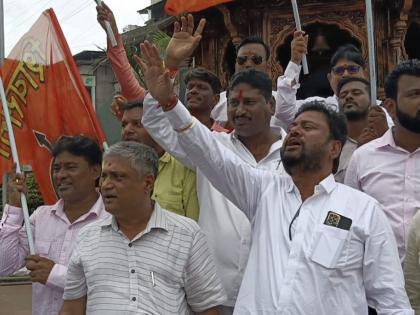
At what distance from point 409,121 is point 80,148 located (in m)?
1.79

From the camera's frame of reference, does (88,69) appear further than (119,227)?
Yes

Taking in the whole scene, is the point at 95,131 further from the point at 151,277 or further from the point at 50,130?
the point at 151,277

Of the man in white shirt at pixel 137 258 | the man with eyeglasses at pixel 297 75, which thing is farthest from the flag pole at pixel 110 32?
the man in white shirt at pixel 137 258

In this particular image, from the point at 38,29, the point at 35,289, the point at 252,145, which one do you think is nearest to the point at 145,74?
the point at 252,145

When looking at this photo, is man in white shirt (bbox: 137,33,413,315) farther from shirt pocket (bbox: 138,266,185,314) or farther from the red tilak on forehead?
the red tilak on forehead

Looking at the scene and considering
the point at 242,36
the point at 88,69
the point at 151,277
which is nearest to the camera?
the point at 151,277

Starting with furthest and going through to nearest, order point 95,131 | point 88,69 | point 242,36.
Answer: point 88,69, point 242,36, point 95,131

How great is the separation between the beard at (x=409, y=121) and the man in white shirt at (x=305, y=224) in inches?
18.1

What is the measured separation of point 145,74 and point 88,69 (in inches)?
912

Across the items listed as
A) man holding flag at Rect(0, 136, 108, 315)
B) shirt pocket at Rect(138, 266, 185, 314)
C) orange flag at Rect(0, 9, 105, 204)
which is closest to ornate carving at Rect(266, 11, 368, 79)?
orange flag at Rect(0, 9, 105, 204)

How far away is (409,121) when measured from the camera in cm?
371

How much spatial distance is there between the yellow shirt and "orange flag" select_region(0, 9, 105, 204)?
75 cm

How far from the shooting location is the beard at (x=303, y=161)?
10.7 ft

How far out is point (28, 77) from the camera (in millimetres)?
4719
